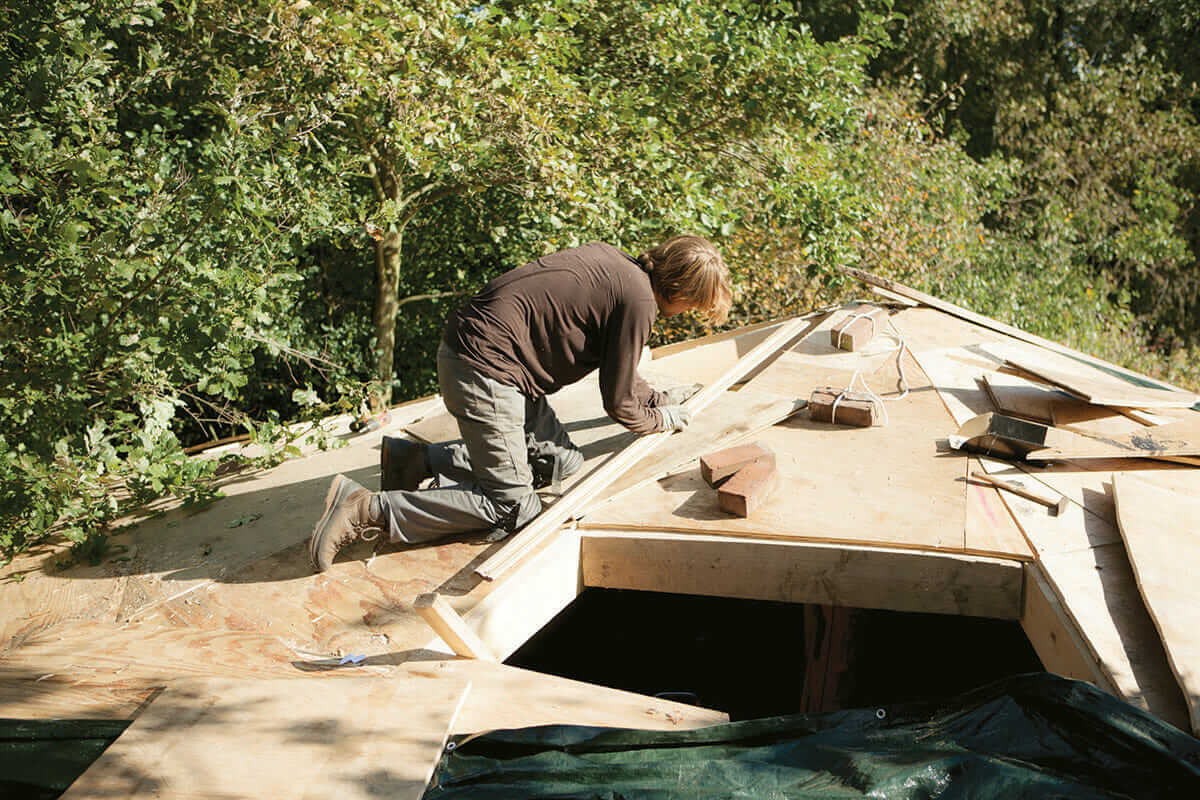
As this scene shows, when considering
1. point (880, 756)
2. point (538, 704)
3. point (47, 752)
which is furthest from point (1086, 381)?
point (47, 752)

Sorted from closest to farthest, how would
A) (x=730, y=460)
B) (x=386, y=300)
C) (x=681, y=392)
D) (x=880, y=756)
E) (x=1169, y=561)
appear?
(x=880, y=756) < (x=1169, y=561) < (x=730, y=460) < (x=681, y=392) < (x=386, y=300)

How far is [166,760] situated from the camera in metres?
1.93

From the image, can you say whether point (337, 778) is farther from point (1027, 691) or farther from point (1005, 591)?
point (1005, 591)

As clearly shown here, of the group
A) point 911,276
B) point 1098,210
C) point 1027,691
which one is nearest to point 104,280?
point 1027,691

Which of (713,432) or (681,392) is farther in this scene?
(681,392)

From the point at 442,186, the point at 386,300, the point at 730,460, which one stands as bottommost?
the point at 730,460

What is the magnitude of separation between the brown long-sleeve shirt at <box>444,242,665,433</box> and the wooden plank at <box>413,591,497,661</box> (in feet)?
2.76

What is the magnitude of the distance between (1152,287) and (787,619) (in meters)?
9.28

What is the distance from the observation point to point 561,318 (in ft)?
9.52

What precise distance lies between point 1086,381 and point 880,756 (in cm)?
279

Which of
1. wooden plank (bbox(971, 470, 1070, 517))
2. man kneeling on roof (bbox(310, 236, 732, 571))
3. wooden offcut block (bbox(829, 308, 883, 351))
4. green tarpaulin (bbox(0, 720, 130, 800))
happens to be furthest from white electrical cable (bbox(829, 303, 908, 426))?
green tarpaulin (bbox(0, 720, 130, 800))

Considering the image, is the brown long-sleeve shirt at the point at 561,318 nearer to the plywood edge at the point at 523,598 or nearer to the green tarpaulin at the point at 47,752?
the plywood edge at the point at 523,598

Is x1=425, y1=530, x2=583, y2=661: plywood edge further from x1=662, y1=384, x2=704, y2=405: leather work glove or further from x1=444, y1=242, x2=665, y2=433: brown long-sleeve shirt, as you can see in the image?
x1=662, y1=384, x2=704, y2=405: leather work glove

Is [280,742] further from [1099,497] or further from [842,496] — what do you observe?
[1099,497]
